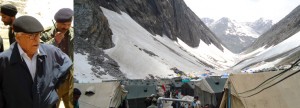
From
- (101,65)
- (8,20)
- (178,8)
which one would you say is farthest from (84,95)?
(178,8)

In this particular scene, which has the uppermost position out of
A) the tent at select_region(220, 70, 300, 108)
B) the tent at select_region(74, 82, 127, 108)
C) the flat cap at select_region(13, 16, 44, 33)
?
the flat cap at select_region(13, 16, 44, 33)

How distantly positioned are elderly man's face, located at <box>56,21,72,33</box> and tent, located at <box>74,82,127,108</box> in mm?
9794

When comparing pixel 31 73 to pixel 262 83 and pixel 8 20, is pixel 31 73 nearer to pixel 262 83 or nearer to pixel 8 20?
pixel 8 20

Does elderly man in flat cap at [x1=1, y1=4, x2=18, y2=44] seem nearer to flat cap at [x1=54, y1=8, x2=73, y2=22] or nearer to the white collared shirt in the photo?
flat cap at [x1=54, y1=8, x2=73, y2=22]

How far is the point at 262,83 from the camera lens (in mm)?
9281

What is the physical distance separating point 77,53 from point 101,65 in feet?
12.1

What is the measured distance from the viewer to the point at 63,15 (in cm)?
281

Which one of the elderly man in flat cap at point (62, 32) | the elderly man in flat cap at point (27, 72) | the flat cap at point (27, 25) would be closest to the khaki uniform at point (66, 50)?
the elderly man in flat cap at point (62, 32)

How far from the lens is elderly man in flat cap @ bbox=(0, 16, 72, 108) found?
2117 millimetres

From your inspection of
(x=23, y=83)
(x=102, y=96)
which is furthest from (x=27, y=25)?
(x=102, y=96)

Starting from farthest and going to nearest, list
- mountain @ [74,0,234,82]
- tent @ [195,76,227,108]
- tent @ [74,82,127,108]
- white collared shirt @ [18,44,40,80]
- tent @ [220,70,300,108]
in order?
mountain @ [74,0,234,82] → tent @ [195,76,227,108] → tent @ [74,82,127,108] → tent @ [220,70,300,108] → white collared shirt @ [18,44,40,80]

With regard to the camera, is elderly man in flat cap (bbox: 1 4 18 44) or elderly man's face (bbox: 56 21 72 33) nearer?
elderly man in flat cap (bbox: 1 4 18 44)

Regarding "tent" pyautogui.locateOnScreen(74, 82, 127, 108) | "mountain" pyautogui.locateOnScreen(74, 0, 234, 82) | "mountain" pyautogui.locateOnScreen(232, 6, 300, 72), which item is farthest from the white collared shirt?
"mountain" pyautogui.locateOnScreen(232, 6, 300, 72)

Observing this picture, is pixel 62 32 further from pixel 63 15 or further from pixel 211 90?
pixel 211 90
